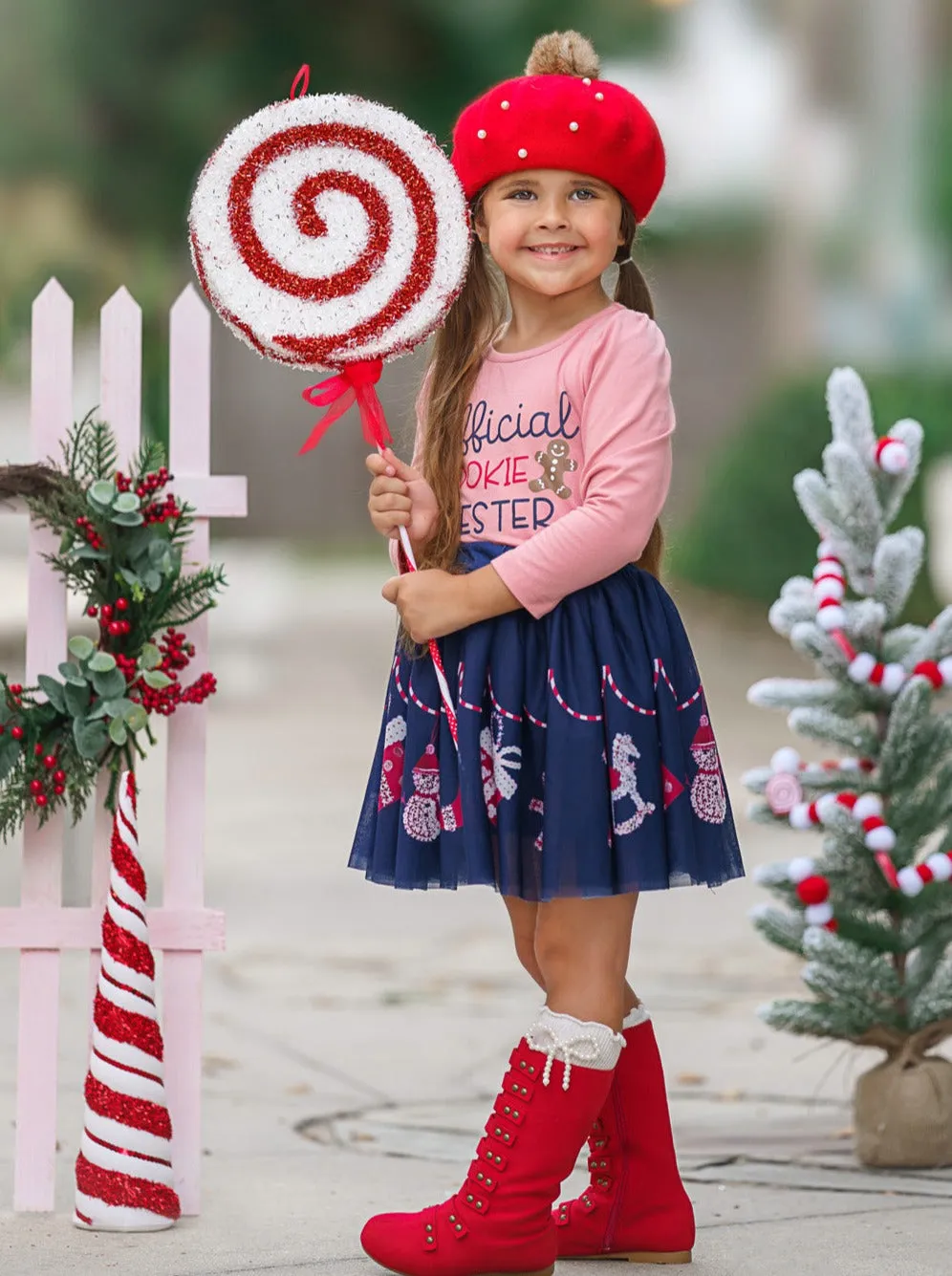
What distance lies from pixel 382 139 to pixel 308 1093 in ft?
7.10

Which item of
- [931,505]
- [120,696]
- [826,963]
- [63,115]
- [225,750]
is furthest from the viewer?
[63,115]

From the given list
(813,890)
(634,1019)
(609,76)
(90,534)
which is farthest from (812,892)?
(609,76)

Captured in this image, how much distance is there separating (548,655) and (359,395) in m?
0.51

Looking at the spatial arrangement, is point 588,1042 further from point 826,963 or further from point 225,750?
point 225,750

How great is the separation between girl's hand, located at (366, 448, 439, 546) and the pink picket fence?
1.54ft

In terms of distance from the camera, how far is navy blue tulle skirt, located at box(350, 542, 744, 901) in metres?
2.55

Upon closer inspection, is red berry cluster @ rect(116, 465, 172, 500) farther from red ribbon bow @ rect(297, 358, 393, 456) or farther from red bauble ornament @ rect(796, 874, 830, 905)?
red bauble ornament @ rect(796, 874, 830, 905)

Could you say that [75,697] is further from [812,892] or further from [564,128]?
[812,892]

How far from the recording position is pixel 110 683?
299 centimetres

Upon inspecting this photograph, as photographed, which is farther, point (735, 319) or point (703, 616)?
point (735, 319)

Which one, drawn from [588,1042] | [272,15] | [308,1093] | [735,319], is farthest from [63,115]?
[588,1042]

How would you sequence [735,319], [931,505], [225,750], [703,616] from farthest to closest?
[735,319] < [703,616] < [931,505] < [225,750]

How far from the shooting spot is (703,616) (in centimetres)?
1386

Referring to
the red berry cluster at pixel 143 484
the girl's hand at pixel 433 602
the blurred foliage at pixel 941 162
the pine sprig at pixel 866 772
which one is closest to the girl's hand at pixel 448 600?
the girl's hand at pixel 433 602
